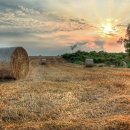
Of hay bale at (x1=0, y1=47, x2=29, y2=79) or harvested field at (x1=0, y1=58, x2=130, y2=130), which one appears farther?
hay bale at (x1=0, y1=47, x2=29, y2=79)

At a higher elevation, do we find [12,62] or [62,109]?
[12,62]

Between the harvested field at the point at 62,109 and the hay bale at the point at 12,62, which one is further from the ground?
the hay bale at the point at 12,62

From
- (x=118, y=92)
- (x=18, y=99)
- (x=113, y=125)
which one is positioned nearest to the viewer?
(x=113, y=125)

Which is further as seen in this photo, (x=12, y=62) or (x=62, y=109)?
(x=12, y=62)

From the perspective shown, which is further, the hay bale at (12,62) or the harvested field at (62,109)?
the hay bale at (12,62)

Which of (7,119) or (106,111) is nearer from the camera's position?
(7,119)

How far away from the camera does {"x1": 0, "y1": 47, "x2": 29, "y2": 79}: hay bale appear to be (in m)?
20.4

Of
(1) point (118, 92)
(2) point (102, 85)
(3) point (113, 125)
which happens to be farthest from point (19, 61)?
(3) point (113, 125)

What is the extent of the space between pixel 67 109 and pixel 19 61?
11111mm

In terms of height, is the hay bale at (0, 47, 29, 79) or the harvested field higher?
the hay bale at (0, 47, 29, 79)

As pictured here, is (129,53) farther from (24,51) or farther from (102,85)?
(102,85)

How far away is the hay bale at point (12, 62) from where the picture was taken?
20.4 m

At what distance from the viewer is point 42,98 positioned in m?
12.8

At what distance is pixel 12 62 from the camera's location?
20.8m
